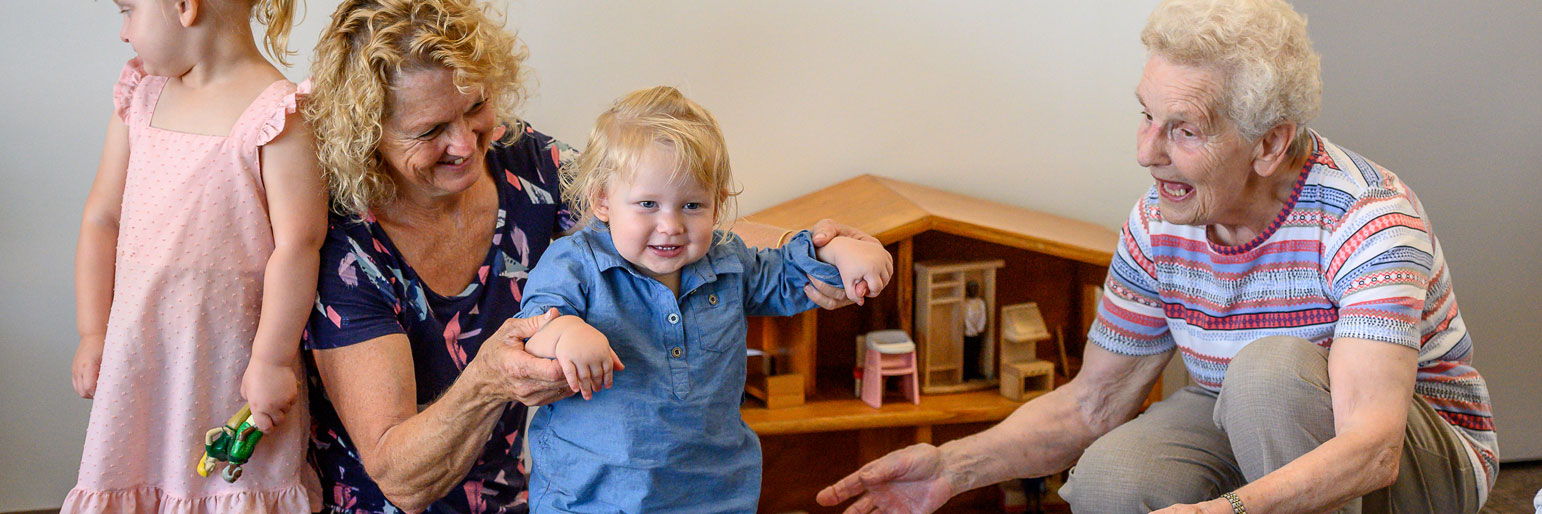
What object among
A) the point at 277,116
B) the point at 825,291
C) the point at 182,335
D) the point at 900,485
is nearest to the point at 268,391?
the point at 182,335

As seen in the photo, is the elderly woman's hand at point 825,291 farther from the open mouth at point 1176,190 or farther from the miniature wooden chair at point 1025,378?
the miniature wooden chair at point 1025,378

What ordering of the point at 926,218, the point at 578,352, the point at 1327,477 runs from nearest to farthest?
the point at 578,352
the point at 1327,477
the point at 926,218

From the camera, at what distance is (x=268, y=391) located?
1.58m

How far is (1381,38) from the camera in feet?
8.65

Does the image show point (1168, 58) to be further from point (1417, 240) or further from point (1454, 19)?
point (1454, 19)

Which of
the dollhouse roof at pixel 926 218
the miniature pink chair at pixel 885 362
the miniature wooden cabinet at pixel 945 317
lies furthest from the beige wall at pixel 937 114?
the miniature pink chair at pixel 885 362

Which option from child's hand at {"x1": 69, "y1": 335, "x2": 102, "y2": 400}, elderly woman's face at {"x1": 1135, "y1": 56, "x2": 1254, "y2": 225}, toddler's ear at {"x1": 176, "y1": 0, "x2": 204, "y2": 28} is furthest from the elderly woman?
elderly woman's face at {"x1": 1135, "y1": 56, "x2": 1254, "y2": 225}

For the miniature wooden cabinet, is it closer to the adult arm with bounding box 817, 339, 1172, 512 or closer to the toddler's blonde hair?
the adult arm with bounding box 817, 339, 1172, 512

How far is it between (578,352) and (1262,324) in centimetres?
110

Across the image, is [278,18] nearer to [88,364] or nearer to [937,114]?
[88,364]

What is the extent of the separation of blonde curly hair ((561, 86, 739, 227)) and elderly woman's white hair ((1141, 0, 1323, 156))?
704 mm

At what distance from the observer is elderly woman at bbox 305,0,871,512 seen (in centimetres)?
150

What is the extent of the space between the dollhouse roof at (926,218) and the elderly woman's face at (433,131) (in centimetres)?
61

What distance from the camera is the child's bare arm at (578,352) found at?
4.02ft
